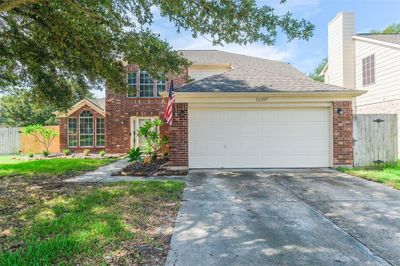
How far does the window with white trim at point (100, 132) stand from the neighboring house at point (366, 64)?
15.0 meters

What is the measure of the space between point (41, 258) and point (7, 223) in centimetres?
194

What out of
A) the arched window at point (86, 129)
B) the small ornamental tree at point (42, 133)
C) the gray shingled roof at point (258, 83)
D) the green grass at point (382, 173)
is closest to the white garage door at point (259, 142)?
the gray shingled roof at point (258, 83)

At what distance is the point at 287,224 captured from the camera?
427 centimetres

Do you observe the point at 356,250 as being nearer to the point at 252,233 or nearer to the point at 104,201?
the point at 252,233

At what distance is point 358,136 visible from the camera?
33.0 ft

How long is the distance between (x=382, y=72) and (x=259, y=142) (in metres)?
7.41

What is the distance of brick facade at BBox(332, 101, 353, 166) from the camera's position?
9.76 m

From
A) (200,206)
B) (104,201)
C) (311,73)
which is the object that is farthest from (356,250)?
(311,73)

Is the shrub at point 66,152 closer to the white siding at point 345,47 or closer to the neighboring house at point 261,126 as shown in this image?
the neighboring house at point 261,126

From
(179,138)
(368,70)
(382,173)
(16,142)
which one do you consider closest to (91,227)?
(179,138)

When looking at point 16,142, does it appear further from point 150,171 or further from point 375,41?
point 375,41

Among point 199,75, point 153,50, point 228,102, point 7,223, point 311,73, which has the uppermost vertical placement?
point 311,73

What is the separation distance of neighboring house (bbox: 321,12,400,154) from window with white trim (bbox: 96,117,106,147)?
15.0m

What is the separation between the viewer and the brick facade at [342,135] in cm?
976
